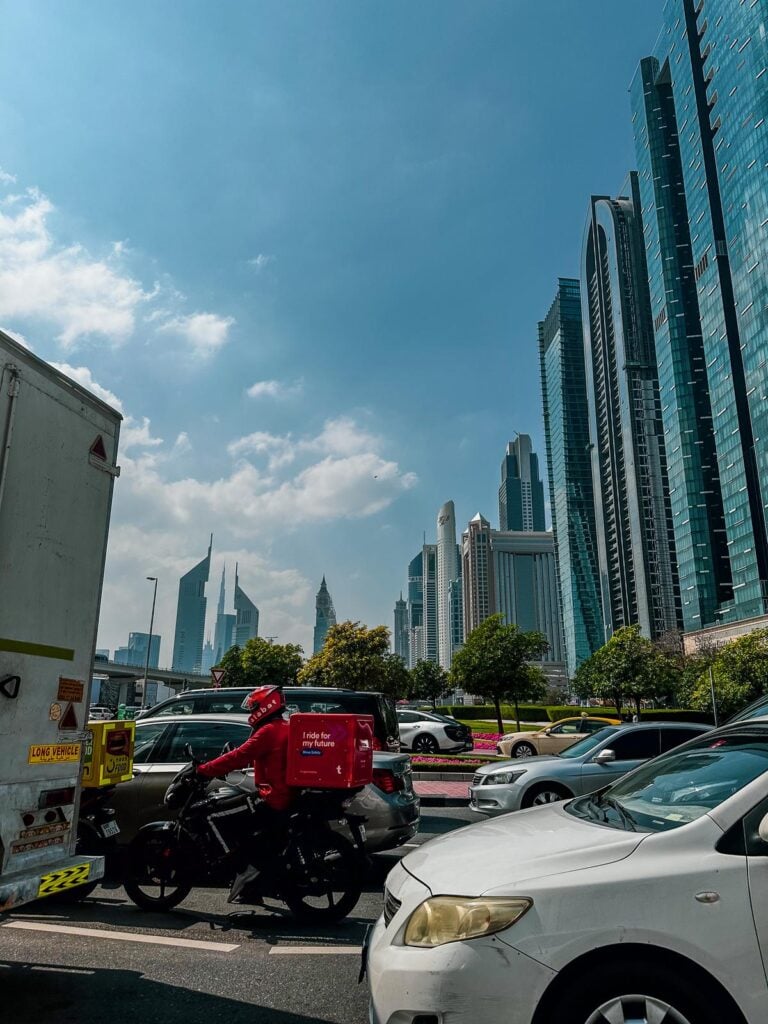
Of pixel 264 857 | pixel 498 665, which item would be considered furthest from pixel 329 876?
pixel 498 665

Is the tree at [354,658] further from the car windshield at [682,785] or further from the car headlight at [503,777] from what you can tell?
the car windshield at [682,785]

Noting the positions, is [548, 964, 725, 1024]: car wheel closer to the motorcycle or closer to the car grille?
the car grille

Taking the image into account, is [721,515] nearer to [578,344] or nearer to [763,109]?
[763,109]

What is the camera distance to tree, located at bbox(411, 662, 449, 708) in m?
73.6

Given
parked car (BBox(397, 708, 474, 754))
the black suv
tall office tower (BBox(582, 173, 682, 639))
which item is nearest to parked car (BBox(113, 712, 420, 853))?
the black suv

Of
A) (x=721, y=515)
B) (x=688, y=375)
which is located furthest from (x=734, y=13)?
(x=721, y=515)

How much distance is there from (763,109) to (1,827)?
10370 cm

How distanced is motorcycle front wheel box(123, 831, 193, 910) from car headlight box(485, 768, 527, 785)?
5.57 metres

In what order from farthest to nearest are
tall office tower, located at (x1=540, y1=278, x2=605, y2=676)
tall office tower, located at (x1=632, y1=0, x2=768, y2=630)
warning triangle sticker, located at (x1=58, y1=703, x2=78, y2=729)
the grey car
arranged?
tall office tower, located at (x1=540, y1=278, x2=605, y2=676) → tall office tower, located at (x1=632, y1=0, x2=768, y2=630) → the grey car → warning triangle sticker, located at (x1=58, y1=703, x2=78, y2=729)

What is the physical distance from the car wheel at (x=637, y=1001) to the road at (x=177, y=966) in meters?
1.76

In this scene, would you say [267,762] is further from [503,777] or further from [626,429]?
[626,429]

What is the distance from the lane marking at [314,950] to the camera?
4.67 meters

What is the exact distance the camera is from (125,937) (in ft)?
16.4

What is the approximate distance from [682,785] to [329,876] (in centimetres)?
315
